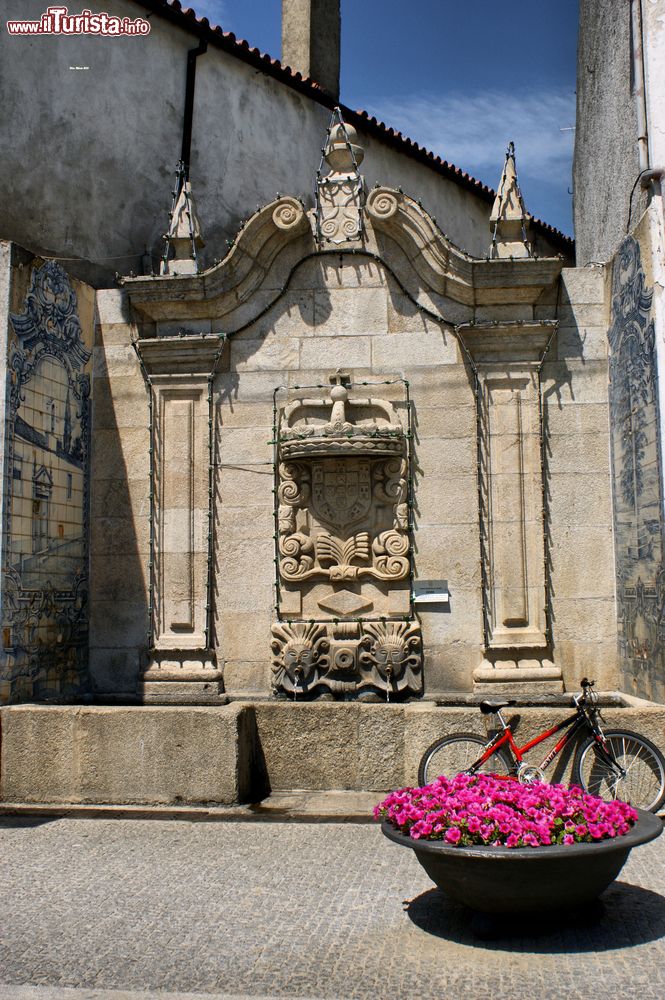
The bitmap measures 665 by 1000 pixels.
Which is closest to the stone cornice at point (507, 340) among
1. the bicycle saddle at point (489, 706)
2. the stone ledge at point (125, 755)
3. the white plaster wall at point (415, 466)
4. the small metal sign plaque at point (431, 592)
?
the white plaster wall at point (415, 466)

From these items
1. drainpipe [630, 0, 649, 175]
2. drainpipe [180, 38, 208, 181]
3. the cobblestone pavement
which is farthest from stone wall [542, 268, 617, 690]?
drainpipe [180, 38, 208, 181]

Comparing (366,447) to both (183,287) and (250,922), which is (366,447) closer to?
(183,287)

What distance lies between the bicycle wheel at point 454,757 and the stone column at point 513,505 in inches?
59.5

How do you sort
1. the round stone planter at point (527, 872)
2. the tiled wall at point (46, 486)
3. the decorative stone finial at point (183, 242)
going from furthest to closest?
the decorative stone finial at point (183, 242), the tiled wall at point (46, 486), the round stone planter at point (527, 872)

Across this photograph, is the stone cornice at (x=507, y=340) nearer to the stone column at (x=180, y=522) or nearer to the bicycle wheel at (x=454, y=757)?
the stone column at (x=180, y=522)

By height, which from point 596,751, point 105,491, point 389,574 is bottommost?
point 596,751

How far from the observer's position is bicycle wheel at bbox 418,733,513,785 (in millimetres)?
8078

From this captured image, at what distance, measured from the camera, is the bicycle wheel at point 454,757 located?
8.08m

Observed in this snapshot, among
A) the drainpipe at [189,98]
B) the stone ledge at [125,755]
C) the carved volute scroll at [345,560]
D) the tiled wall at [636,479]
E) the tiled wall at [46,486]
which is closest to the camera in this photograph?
the stone ledge at [125,755]

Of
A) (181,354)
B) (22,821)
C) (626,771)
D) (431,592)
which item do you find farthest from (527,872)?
(181,354)

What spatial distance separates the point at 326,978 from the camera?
4910 mm

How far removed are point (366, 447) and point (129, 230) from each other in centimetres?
460

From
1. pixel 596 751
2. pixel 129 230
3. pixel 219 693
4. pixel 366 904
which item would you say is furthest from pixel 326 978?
pixel 129 230

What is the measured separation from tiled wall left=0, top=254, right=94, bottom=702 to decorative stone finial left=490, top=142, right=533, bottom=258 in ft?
13.5
